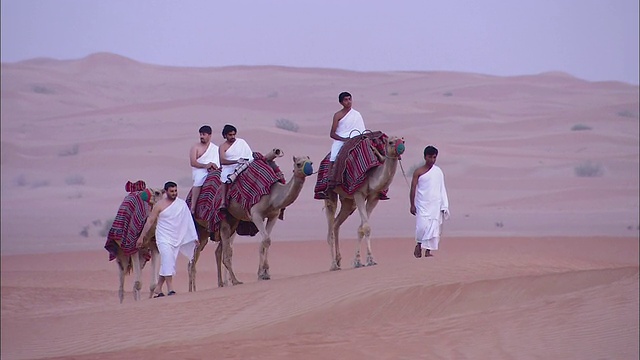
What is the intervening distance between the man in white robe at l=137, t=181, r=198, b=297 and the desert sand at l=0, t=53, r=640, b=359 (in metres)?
1.03

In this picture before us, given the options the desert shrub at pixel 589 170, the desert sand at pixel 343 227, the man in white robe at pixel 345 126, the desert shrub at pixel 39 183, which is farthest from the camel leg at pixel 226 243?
the desert shrub at pixel 39 183

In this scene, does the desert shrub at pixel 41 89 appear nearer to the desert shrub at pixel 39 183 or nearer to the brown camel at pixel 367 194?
the desert shrub at pixel 39 183

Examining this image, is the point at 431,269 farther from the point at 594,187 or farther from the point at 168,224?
the point at 594,187

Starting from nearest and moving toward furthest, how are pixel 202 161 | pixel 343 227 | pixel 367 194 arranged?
pixel 367 194 → pixel 202 161 → pixel 343 227

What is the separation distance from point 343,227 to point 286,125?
849 inches

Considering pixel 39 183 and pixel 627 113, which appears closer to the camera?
pixel 39 183

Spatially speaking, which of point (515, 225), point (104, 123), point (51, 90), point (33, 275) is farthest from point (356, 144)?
point (51, 90)

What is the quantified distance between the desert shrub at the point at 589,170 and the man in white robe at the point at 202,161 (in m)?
30.3

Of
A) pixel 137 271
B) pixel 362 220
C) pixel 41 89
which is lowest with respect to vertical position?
pixel 137 271

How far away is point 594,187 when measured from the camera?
44750 millimetres

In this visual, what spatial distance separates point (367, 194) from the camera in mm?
17641

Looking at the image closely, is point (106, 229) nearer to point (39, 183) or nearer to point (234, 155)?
point (39, 183)

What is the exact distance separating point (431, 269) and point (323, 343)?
3.26 m

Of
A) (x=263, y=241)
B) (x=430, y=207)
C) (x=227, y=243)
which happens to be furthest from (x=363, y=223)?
(x=227, y=243)
